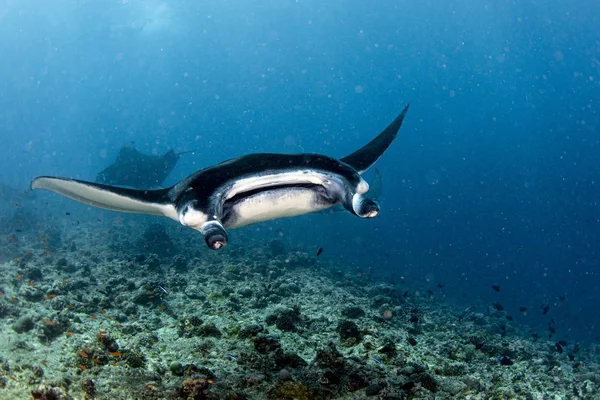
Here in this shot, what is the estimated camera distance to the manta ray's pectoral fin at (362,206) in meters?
2.79

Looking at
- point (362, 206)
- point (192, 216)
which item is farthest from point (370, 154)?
point (192, 216)

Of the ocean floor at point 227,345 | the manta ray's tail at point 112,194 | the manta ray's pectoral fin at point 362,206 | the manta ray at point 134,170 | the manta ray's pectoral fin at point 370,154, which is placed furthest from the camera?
the manta ray at point 134,170

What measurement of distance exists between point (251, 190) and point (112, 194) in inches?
62.3

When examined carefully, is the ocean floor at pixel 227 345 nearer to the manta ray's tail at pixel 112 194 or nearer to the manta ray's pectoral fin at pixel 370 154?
the manta ray's tail at pixel 112 194

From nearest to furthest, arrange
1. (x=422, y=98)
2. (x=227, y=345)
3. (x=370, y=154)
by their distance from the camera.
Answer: (x=227, y=345), (x=370, y=154), (x=422, y=98)

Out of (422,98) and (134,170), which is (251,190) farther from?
(422,98)

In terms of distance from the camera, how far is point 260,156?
11.7 ft

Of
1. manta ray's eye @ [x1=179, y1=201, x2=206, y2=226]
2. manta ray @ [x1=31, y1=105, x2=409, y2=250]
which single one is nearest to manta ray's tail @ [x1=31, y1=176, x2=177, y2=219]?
manta ray @ [x1=31, y1=105, x2=409, y2=250]

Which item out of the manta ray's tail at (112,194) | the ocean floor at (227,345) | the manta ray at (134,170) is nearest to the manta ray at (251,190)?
the manta ray's tail at (112,194)

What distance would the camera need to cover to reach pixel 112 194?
3.57 metres

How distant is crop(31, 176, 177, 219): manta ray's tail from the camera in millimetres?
3500

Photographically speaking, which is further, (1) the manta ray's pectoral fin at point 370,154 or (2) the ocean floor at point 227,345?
(1) the manta ray's pectoral fin at point 370,154

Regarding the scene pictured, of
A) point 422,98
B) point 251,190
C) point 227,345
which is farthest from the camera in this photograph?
point 422,98

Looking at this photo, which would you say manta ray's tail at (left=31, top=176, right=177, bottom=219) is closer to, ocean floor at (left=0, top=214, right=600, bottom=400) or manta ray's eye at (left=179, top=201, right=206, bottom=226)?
manta ray's eye at (left=179, top=201, right=206, bottom=226)
